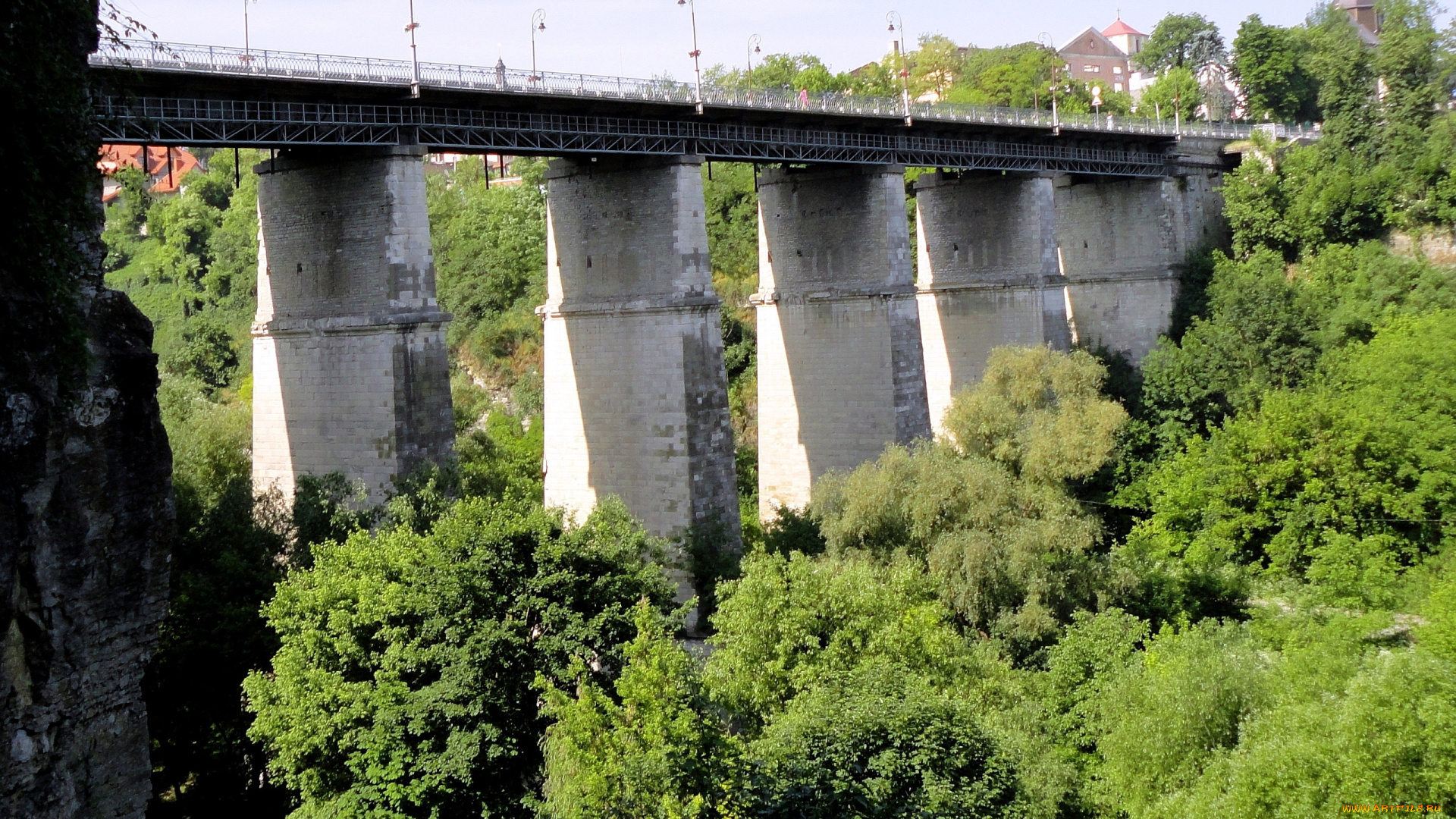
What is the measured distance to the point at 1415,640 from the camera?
2623cm

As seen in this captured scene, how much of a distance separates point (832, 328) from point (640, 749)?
23.5m

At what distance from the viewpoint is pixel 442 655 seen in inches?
680

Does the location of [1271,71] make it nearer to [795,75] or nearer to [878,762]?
[795,75]

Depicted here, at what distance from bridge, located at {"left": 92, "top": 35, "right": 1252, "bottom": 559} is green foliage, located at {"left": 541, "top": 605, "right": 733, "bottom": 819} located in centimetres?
842

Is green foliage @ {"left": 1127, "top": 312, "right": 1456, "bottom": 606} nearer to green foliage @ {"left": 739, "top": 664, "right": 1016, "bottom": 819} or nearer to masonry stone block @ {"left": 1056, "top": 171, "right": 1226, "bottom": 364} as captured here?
masonry stone block @ {"left": 1056, "top": 171, "right": 1226, "bottom": 364}

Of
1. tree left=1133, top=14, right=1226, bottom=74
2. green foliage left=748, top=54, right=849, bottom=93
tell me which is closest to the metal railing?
green foliage left=748, top=54, right=849, bottom=93

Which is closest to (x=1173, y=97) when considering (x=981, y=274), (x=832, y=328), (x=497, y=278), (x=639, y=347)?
(x=981, y=274)

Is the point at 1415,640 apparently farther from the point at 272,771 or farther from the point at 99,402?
the point at 99,402

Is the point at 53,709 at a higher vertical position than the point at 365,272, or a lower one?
lower

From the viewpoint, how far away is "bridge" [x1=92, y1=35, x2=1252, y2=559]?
25906mm

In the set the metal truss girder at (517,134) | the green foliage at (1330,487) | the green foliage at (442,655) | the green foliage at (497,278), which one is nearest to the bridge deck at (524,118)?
the metal truss girder at (517,134)

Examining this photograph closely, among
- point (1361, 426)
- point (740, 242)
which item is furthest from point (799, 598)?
point (740, 242)

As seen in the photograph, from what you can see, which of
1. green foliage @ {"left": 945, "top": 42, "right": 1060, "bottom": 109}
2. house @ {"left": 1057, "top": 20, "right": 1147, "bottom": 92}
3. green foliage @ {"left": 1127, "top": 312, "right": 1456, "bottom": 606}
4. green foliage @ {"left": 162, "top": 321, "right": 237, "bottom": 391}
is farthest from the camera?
house @ {"left": 1057, "top": 20, "right": 1147, "bottom": 92}

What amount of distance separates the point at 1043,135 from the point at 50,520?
38.5m
